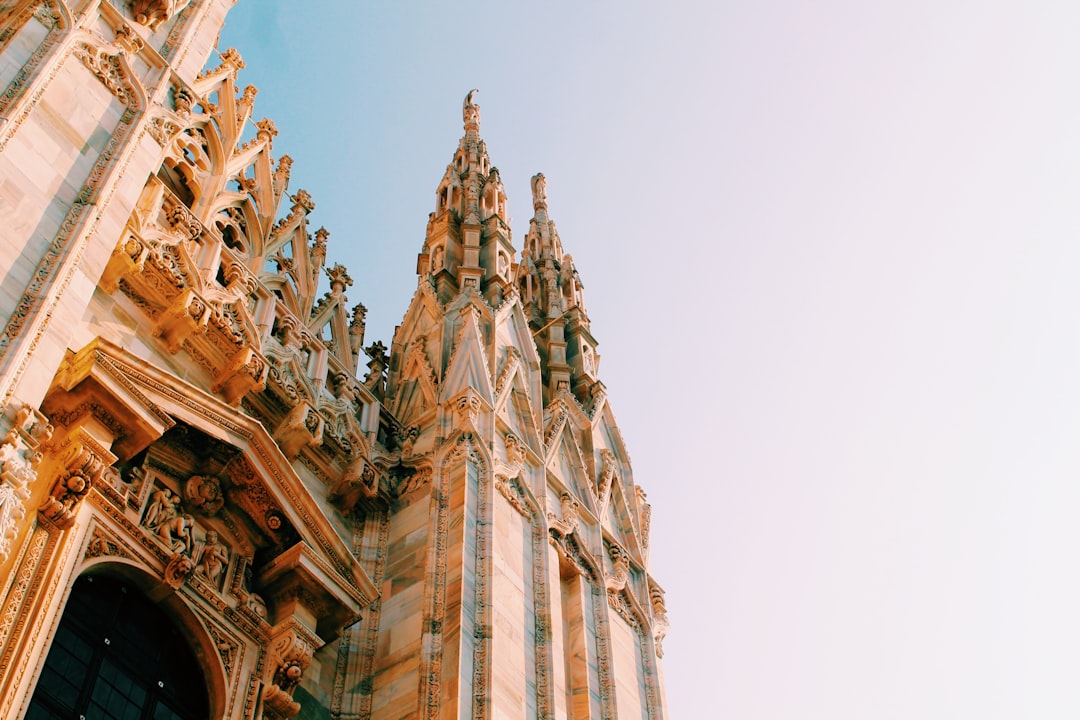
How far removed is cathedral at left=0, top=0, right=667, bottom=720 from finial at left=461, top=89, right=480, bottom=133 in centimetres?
716

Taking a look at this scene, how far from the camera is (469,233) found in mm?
22297

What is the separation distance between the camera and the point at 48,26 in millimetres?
14328

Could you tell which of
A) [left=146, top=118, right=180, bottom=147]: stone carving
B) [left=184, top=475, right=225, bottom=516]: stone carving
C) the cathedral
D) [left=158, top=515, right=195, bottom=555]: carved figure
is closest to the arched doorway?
the cathedral

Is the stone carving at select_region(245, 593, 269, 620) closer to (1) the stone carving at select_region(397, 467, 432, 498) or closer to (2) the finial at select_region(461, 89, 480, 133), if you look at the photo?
(1) the stone carving at select_region(397, 467, 432, 498)

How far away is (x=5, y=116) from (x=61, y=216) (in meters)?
1.05

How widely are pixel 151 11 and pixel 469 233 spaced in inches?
281

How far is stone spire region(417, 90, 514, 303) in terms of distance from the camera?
69.2 feet

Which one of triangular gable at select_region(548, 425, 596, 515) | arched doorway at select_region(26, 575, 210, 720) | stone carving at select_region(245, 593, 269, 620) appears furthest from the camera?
triangular gable at select_region(548, 425, 596, 515)

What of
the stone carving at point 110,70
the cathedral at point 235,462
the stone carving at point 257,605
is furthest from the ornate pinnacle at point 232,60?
the stone carving at point 257,605

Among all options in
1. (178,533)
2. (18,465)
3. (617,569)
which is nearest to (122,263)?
(178,533)

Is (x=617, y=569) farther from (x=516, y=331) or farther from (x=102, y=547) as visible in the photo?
(x=102, y=547)

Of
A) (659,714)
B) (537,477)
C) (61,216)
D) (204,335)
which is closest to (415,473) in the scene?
(537,477)

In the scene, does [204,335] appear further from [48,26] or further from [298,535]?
[48,26]

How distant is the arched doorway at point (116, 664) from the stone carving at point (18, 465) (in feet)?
4.43
